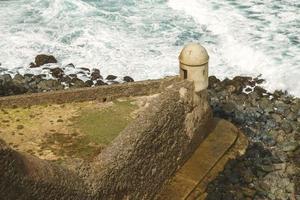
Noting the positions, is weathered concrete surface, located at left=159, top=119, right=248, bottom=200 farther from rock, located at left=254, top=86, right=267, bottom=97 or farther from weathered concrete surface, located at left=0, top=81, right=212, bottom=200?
rock, located at left=254, top=86, right=267, bottom=97

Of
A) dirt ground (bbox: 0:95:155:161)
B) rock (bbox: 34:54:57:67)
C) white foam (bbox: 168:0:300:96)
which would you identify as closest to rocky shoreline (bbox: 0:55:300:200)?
rock (bbox: 34:54:57:67)

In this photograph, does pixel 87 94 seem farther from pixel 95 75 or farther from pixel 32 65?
pixel 32 65

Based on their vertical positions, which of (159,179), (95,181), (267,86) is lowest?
(267,86)

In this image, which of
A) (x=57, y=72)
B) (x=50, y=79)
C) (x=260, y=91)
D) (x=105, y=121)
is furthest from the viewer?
(x=57, y=72)

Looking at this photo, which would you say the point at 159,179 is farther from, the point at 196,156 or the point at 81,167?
the point at 81,167

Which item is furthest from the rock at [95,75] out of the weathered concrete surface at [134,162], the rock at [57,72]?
the weathered concrete surface at [134,162]

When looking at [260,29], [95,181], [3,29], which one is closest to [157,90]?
[95,181]

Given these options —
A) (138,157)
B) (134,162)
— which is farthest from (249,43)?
(134,162)
